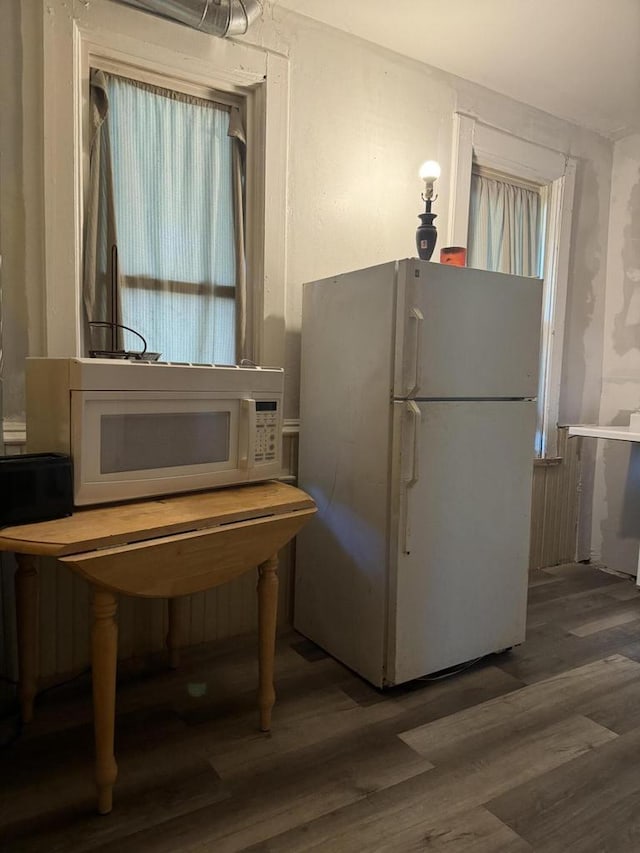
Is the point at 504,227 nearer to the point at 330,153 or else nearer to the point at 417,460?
the point at 330,153

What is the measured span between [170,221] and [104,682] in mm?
1708

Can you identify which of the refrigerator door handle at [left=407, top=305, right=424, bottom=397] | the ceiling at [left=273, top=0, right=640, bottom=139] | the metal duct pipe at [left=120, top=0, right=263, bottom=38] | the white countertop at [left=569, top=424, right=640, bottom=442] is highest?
the ceiling at [left=273, top=0, right=640, bottom=139]

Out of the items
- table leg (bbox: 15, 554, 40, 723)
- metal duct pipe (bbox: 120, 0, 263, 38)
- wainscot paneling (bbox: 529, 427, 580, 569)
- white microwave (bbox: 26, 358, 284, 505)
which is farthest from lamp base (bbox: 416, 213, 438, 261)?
table leg (bbox: 15, 554, 40, 723)

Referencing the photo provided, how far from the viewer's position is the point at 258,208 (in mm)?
2463

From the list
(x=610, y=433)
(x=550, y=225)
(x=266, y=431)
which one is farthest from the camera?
(x=550, y=225)

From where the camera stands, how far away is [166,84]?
2.26 meters

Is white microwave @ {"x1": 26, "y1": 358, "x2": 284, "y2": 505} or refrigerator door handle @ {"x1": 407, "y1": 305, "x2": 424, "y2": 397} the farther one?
refrigerator door handle @ {"x1": 407, "y1": 305, "x2": 424, "y2": 397}

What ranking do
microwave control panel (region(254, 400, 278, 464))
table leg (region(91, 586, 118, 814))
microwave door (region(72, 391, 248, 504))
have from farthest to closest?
microwave control panel (region(254, 400, 278, 464)) → microwave door (region(72, 391, 248, 504)) → table leg (region(91, 586, 118, 814))

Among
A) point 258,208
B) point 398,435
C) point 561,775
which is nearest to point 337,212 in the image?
point 258,208

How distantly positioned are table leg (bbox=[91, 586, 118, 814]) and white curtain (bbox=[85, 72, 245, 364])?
112cm

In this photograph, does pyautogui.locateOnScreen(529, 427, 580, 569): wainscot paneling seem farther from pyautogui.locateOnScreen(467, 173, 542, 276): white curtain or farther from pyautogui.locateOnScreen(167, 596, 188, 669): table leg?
pyautogui.locateOnScreen(167, 596, 188, 669): table leg

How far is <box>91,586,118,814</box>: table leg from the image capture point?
1473 millimetres

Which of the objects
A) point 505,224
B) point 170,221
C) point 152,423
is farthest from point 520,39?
point 152,423

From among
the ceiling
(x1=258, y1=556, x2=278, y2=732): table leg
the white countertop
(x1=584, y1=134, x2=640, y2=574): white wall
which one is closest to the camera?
(x1=258, y1=556, x2=278, y2=732): table leg
